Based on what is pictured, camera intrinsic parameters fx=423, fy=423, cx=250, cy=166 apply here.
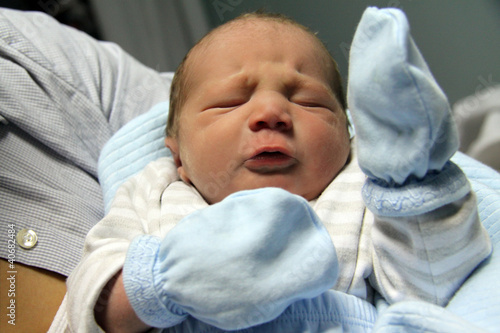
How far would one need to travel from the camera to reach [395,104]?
42cm

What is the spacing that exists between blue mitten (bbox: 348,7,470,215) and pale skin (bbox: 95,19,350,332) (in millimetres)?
197

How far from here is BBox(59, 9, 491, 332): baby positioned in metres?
0.45

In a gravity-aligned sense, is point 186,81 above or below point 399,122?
below

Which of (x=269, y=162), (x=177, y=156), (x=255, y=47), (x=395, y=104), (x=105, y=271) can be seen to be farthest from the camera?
(x=177, y=156)

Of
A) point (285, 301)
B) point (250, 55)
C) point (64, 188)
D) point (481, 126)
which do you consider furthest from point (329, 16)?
point (285, 301)

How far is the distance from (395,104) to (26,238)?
69 cm

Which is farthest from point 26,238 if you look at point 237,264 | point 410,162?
point 410,162

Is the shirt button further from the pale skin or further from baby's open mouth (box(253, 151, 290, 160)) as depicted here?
baby's open mouth (box(253, 151, 290, 160))

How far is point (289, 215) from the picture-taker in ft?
1.54

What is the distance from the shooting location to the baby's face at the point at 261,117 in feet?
2.17

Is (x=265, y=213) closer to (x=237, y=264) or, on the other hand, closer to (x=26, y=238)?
(x=237, y=264)

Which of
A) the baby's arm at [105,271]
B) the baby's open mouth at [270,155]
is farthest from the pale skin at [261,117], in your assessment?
the baby's arm at [105,271]

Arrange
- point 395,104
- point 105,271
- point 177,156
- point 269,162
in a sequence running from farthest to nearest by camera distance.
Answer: point 177,156
point 269,162
point 105,271
point 395,104

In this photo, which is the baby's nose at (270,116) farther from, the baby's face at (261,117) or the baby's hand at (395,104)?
the baby's hand at (395,104)
